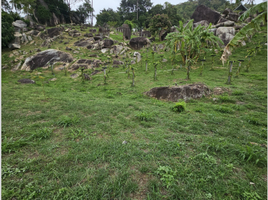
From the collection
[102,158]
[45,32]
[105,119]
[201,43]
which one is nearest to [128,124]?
[105,119]

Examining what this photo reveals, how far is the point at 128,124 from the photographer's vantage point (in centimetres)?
548

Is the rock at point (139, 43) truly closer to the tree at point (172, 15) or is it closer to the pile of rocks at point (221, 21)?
the pile of rocks at point (221, 21)

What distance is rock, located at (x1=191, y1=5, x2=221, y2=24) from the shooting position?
30809 mm

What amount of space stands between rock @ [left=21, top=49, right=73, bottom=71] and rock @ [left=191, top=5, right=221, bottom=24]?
3218cm

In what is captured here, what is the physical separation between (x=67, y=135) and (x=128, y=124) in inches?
89.2

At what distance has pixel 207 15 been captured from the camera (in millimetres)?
32125

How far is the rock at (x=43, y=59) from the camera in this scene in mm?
21328

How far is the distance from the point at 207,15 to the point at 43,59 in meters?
37.0

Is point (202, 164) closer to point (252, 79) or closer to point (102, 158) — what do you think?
point (102, 158)

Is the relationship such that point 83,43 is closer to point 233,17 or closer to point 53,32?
point 53,32

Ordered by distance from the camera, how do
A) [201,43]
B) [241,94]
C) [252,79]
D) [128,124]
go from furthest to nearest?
[201,43], [252,79], [241,94], [128,124]

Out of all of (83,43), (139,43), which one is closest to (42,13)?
(83,43)

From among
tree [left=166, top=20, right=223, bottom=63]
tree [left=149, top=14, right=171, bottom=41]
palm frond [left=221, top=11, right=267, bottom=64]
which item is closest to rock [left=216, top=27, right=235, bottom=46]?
tree [left=166, top=20, right=223, bottom=63]

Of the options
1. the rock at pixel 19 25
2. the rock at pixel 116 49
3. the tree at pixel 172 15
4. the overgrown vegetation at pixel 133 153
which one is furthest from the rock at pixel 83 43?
the tree at pixel 172 15
